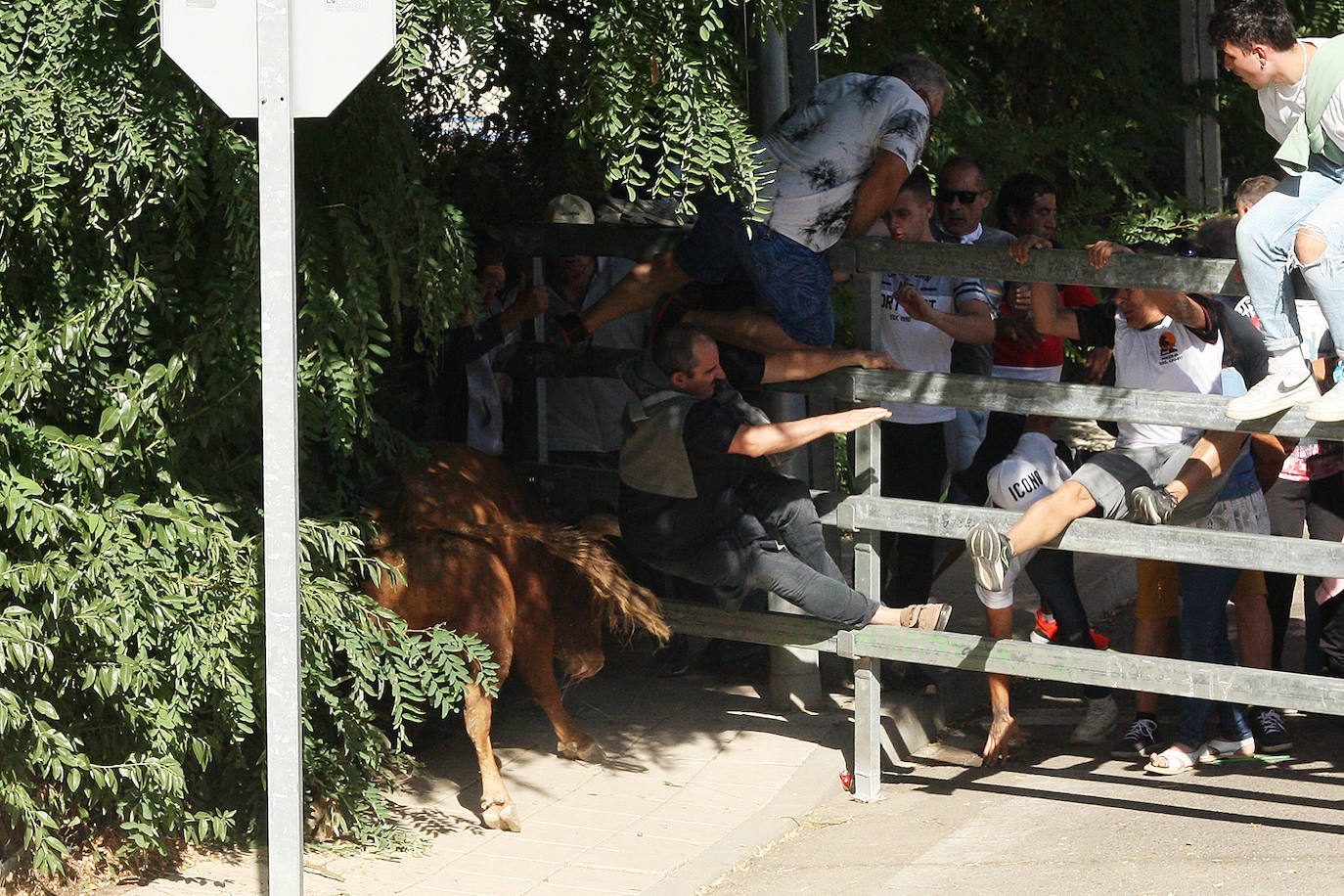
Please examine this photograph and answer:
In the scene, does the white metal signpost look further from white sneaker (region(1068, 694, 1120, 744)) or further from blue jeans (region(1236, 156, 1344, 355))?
white sneaker (region(1068, 694, 1120, 744))

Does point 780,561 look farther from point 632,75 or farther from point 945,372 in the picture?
point 632,75

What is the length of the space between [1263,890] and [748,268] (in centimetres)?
254

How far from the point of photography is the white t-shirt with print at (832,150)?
547 cm

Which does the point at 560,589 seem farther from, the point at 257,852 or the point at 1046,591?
the point at 1046,591

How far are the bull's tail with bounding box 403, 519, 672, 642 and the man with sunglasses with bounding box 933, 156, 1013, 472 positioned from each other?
1594 millimetres

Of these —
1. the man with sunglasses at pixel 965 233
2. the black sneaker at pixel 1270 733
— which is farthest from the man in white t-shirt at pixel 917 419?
the black sneaker at pixel 1270 733

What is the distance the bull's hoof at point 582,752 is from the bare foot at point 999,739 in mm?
1383

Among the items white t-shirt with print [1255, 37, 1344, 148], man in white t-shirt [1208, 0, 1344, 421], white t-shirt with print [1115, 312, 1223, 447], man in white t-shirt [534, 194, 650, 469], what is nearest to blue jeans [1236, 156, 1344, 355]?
man in white t-shirt [1208, 0, 1344, 421]

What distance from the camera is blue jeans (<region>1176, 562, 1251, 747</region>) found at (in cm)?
557

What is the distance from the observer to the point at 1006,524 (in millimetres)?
5281

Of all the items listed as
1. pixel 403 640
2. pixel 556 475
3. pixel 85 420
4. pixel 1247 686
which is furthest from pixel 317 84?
pixel 1247 686

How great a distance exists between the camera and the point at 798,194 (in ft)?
17.9

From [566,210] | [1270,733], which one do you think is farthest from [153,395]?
[1270,733]

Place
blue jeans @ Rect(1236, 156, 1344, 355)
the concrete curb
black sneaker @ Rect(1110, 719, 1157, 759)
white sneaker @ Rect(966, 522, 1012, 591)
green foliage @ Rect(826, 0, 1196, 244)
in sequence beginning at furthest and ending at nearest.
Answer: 1. green foliage @ Rect(826, 0, 1196, 244)
2. black sneaker @ Rect(1110, 719, 1157, 759)
3. white sneaker @ Rect(966, 522, 1012, 591)
4. the concrete curb
5. blue jeans @ Rect(1236, 156, 1344, 355)
